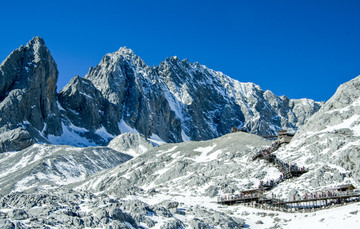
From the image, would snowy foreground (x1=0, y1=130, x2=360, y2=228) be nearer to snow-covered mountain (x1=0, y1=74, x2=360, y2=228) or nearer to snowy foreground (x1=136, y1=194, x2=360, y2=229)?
snowy foreground (x1=136, y1=194, x2=360, y2=229)

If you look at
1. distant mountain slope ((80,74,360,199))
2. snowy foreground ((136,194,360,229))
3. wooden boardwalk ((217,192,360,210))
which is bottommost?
snowy foreground ((136,194,360,229))

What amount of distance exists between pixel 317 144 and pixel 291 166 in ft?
28.5

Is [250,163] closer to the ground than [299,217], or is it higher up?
higher up

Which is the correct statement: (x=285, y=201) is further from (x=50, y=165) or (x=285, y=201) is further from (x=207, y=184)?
(x=50, y=165)

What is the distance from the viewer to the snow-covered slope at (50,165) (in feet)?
470

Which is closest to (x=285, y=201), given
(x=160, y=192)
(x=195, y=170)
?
(x=160, y=192)

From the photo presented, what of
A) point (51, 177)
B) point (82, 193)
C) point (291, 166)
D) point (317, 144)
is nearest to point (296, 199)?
point (291, 166)

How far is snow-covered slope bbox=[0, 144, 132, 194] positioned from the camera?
14338 cm

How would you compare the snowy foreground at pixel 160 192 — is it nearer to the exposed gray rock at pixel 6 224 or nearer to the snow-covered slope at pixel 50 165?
the exposed gray rock at pixel 6 224

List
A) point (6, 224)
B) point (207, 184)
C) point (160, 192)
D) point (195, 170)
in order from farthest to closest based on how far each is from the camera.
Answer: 1. point (195, 170)
2. point (207, 184)
3. point (160, 192)
4. point (6, 224)

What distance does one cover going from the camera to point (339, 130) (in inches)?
3659

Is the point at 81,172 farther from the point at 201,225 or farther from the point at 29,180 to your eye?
the point at 201,225

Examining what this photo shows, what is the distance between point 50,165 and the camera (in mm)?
157750

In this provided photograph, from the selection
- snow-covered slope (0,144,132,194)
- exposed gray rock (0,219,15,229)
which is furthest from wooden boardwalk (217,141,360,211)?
snow-covered slope (0,144,132,194)
